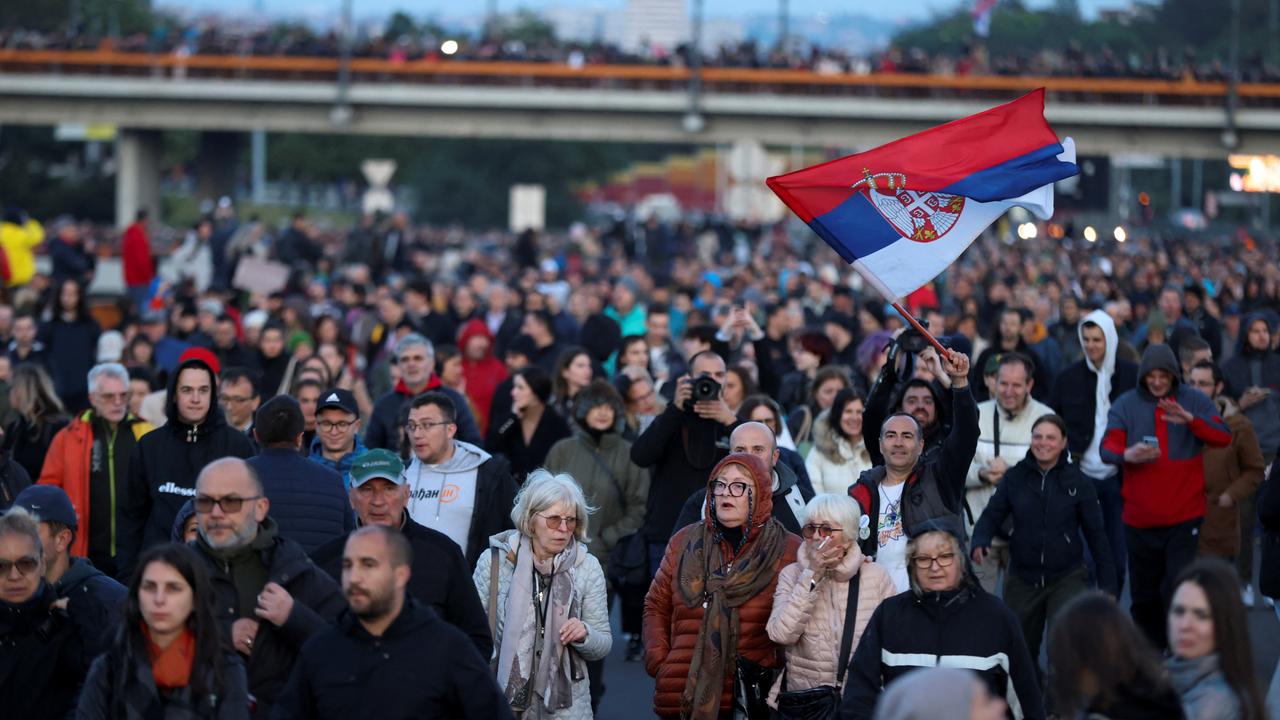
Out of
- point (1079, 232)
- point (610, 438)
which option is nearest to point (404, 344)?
→ point (610, 438)

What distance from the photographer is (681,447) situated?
10227 millimetres

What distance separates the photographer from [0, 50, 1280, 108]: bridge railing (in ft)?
185

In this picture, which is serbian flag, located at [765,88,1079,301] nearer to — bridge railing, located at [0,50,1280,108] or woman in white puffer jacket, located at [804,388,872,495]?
woman in white puffer jacket, located at [804,388,872,495]

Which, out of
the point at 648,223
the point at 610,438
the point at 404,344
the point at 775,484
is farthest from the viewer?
the point at 648,223

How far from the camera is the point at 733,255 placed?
41.3 meters

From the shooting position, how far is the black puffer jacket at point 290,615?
6.40 meters

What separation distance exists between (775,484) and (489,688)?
9.82 feet

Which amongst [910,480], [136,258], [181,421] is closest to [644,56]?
[136,258]

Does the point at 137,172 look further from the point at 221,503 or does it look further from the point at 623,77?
the point at 221,503

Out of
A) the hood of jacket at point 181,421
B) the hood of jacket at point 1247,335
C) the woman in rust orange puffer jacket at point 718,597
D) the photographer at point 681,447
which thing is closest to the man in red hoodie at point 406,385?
the photographer at point 681,447

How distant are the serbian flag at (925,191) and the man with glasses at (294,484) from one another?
2.70 metres

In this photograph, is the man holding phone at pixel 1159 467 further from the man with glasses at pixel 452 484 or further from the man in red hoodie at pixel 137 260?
the man in red hoodie at pixel 137 260

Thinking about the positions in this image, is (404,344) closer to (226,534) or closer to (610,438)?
(610,438)

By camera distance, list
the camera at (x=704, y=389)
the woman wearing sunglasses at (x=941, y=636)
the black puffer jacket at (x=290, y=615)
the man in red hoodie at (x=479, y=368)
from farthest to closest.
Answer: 1. the man in red hoodie at (x=479, y=368)
2. the camera at (x=704, y=389)
3. the woman wearing sunglasses at (x=941, y=636)
4. the black puffer jacket at (x=290, y=615)
